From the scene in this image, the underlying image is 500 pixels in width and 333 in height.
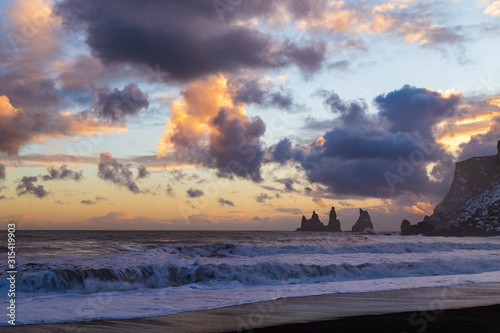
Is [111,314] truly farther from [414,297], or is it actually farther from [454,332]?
[414,297]

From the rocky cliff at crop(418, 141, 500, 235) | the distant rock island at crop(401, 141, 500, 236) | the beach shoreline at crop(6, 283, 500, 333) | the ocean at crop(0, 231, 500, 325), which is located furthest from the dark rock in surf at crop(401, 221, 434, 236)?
the beach shoreline at crop(6, 283, 500, 333)

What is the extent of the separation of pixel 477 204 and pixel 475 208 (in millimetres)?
A: 5805

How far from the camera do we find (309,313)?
1391 cm

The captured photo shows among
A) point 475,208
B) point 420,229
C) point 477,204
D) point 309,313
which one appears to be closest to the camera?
point 309,313

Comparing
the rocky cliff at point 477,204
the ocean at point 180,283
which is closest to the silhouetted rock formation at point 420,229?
the rocky cliff at point 477,204

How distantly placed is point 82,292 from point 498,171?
190842mm

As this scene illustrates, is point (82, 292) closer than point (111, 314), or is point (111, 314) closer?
point (111, 314)

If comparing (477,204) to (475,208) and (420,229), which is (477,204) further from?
(420,229)

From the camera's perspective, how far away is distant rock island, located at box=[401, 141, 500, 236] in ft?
475

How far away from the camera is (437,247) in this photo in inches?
2052

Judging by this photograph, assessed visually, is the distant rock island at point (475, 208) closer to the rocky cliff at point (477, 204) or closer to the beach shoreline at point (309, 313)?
the rocky cliff at point (477, 204)

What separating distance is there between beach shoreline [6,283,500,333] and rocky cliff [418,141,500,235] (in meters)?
137

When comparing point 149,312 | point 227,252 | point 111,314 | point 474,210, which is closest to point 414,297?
point 149,312

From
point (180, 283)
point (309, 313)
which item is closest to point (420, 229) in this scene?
point (180, 283)
